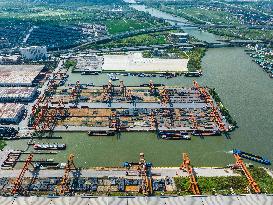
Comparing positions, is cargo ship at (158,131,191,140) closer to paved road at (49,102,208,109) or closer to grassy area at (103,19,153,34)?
paved road at (49,102,208,109)

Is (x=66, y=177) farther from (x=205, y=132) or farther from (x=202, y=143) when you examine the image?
(x=205, y=132)

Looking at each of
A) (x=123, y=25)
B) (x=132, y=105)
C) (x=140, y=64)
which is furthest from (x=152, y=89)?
(x=123, y=25)

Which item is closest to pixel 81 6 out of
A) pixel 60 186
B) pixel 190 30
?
pixel 190 30

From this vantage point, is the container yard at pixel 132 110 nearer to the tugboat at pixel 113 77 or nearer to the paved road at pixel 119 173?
the tugboat at pixel 113 77

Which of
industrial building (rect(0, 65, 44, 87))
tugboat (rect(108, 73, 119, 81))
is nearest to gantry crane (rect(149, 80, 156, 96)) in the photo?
tugboat (rect(108, 73, 119, 81))

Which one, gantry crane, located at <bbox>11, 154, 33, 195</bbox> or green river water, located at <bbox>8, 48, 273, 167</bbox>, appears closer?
gantry crane, located at <bbox>11, 154, 33, 195</bbox>

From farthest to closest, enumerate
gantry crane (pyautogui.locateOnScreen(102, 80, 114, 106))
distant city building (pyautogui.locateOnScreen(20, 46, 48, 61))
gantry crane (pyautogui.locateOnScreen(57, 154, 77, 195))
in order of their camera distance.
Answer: distant city building (pyautogui.locateOnScreen(20, 46, 48, 61))
gantry crane (pyautogui.locateOnScreen(102, 80, 114, 106))
gantry crane (pyautogui.locateOnScreen(57, 154, 77, 195))

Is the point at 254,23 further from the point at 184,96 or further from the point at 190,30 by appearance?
the point at 184,96
